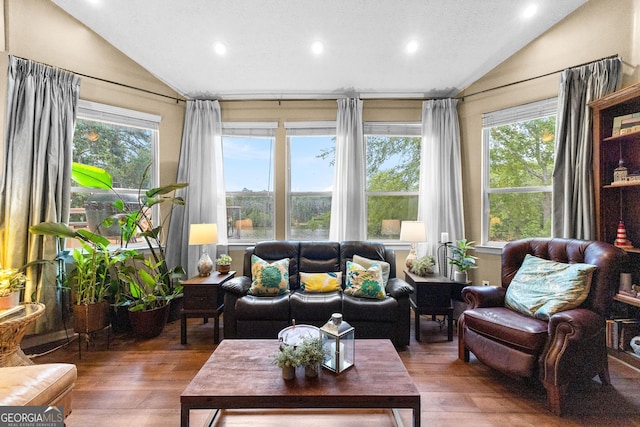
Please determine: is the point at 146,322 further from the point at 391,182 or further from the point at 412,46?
the point at 412,46

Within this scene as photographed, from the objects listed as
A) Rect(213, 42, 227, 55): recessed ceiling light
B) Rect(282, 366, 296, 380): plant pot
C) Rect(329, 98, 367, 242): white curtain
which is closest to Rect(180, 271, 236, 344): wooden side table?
Rect(282, 366, 296, 380): plant pot

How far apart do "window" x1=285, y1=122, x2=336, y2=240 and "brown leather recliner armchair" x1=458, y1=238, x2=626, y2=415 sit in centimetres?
205

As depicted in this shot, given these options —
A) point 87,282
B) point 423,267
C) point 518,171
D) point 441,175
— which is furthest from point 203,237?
point 518,171

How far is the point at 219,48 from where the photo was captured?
114 inches

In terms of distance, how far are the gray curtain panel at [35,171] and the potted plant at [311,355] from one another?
268cm

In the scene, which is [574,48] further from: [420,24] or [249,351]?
[249,351]

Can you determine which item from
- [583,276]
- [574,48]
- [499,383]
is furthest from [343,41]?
[499,383]

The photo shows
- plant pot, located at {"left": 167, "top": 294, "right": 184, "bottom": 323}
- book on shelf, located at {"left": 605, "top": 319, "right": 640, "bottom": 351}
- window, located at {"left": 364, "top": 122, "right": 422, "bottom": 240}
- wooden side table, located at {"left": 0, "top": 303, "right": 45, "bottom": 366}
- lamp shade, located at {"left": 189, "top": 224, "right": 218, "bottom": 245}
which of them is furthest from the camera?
window, located at {"left": 364, "top": 122, "right": 422, "bottom": 240}

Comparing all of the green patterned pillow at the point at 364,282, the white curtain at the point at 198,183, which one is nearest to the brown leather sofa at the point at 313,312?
the green patterned pillow at the point at 364,282

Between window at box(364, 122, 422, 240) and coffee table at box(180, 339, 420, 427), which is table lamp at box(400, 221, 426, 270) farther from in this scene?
coffee table at box(180, 339, 420, 427)

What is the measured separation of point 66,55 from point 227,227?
2.47m

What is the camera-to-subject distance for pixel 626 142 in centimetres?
253

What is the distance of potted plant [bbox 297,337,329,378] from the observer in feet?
4.79

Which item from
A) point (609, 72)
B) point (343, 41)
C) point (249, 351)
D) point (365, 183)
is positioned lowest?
point (249, 351)
